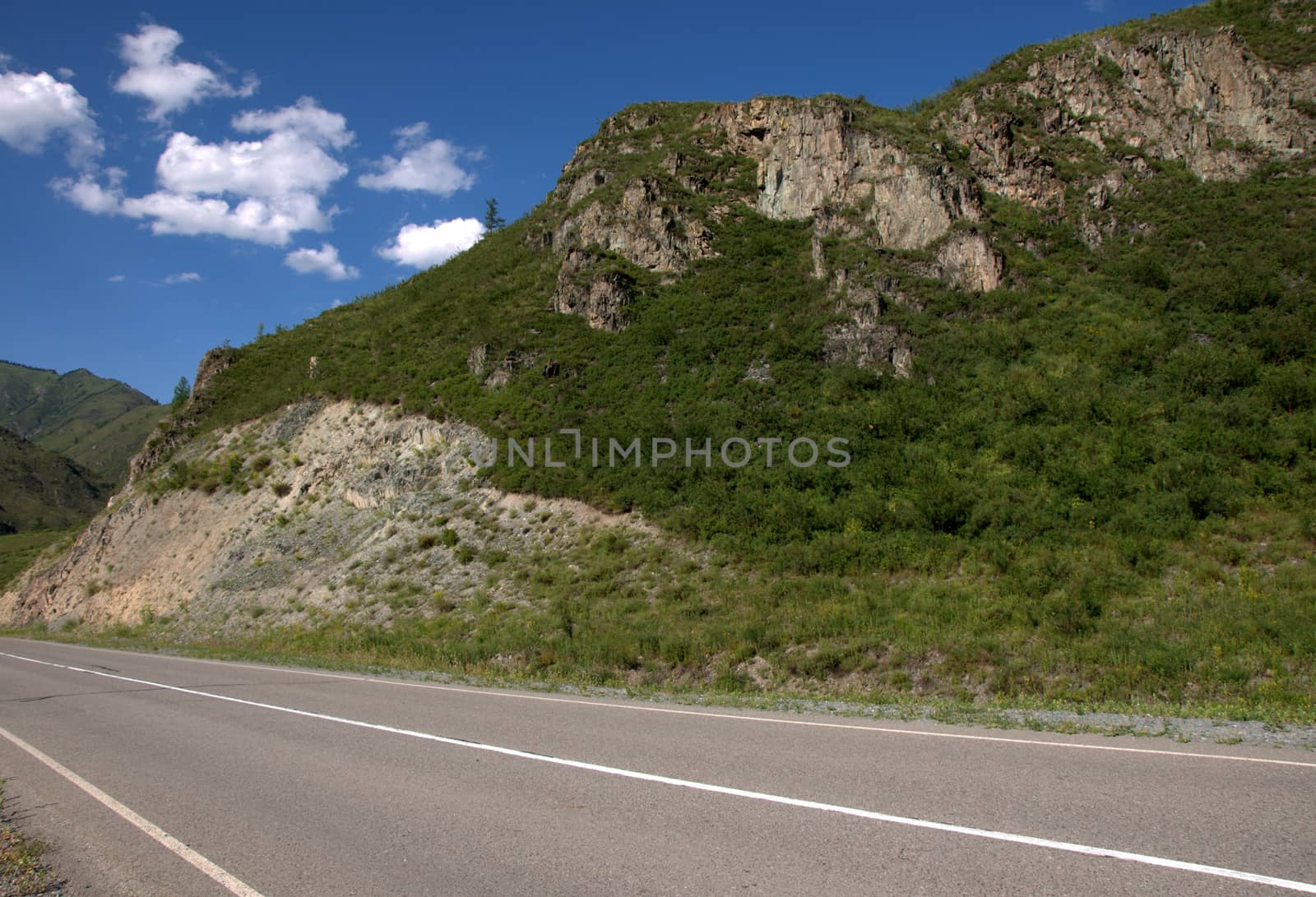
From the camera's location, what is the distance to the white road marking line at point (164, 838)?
15.4ft

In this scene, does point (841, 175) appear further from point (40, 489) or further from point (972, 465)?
point (40, 489)

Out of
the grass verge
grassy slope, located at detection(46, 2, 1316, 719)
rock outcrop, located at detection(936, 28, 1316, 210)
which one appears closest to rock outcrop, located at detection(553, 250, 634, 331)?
grassy slope, located at detection(46, 2, 1316, 719)

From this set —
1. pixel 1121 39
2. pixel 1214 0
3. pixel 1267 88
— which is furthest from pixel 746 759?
pixel 1214 0

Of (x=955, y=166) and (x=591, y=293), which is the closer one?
(x=955, y=166)

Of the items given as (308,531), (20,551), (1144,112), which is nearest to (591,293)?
(308,531)

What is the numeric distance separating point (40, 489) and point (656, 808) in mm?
207048

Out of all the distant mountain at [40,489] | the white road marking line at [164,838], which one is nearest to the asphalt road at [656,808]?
the white road marking line at [164,838]

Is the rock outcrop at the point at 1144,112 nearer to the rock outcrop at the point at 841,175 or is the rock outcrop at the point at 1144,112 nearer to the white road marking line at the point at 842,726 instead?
the rock outcrop at the point at 841,175

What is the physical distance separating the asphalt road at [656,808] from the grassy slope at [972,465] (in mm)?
5703

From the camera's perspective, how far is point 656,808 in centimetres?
583

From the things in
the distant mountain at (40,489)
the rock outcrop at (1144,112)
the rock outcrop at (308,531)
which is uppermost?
the rock outcrop at (1144,112)

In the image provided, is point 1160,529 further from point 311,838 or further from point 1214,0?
point 1214,0

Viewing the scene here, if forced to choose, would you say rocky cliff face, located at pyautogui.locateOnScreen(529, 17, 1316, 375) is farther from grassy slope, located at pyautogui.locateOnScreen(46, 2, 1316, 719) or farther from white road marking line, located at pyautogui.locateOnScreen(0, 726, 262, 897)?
white road marking line, located at pyautogui.locateOnScreen(0, 726, 262, 897)

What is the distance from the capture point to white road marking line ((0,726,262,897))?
4.68 m
